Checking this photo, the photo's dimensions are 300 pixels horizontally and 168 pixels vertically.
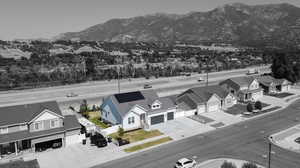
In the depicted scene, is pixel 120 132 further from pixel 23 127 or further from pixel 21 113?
pixel 21 113

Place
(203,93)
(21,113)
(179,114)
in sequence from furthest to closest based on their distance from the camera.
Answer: (203,93) < (179,114) < (21,113)

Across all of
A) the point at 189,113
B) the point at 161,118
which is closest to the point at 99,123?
the point at 161,118

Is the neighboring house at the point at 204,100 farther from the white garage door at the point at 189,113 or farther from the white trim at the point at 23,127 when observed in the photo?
the white trim at the point at 23,127

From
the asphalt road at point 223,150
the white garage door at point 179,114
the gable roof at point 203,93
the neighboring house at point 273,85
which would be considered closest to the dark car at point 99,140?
the asphalt road at point 223,150

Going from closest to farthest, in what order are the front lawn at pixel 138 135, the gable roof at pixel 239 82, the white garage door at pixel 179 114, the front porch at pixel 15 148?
1. the front porch at pixel 15 148
2. the front lawn at pixel 138 135
3. the white garage door at pixel 179 114
4. the gable roof at pixel 239 82

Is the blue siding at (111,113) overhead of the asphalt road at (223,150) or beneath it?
overhead

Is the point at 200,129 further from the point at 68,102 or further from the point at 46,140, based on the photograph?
the point at 68,102

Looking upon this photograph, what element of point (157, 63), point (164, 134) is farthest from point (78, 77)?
point (164, 134)
